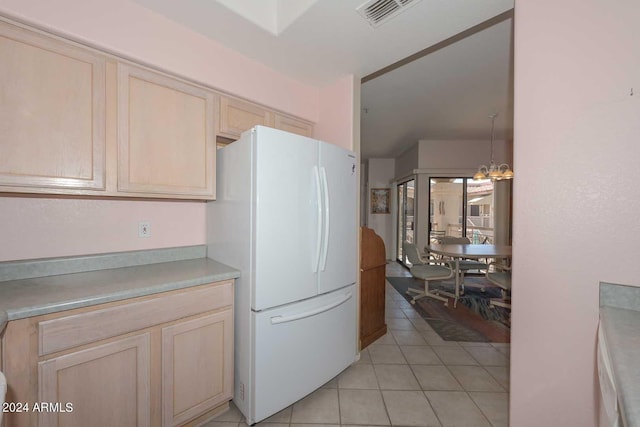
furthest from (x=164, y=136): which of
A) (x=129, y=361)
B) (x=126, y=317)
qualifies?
(x=129, y=361)

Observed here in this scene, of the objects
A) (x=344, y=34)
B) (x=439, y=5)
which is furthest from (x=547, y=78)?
(x=344, y=34)

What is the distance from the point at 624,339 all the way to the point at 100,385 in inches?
80.5

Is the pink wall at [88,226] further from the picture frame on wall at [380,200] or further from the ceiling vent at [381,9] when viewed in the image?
the picture frame on wall at [380,200]

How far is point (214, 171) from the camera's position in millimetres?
1845

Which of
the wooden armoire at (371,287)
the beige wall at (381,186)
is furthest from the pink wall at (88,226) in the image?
the beige wall at (381,186)

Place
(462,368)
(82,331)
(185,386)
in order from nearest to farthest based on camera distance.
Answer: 1. (82,331)
2. (185,386)
3. (462,368)

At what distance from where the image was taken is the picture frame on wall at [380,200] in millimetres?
6922

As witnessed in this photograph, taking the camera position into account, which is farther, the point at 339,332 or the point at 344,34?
the point at 339,332

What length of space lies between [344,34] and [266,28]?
52 cm

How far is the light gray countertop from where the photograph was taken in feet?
1.93

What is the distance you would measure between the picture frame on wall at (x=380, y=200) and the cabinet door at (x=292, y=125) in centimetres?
470

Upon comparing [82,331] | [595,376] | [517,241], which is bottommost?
[595,376]

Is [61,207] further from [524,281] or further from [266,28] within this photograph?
[524,281]

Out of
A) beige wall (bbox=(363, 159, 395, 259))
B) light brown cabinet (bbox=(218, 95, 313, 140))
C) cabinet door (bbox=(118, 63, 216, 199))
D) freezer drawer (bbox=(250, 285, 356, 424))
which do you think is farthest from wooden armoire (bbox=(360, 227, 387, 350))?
beige wall (bbox=(363, 159, 395, 259))
